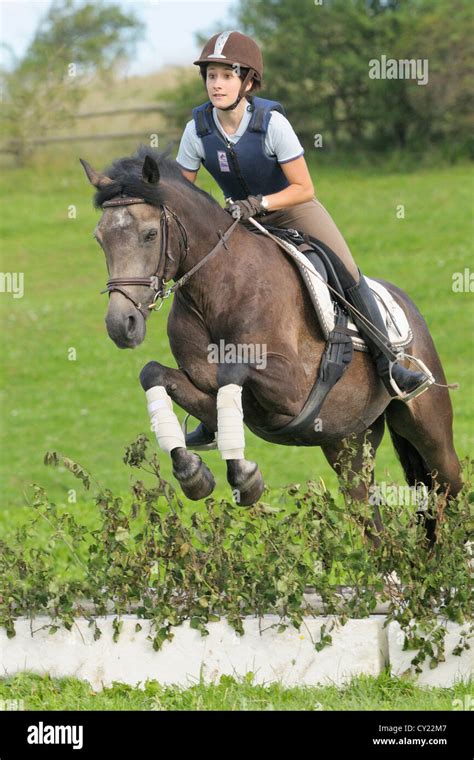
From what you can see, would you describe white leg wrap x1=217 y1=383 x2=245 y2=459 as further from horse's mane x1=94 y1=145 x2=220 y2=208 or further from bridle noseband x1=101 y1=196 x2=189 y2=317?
horse's mane x1=94 y1=145 x2=220 y2=208

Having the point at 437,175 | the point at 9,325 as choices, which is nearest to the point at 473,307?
the point at 437,175

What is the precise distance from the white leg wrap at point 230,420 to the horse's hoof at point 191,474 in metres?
0.16

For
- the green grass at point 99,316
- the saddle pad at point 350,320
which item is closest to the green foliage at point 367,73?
the green grass at point 99,316

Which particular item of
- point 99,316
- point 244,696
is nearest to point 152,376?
point 244,696

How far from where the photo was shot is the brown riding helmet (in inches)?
266

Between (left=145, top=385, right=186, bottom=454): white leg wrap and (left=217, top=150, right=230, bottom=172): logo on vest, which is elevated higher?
(left=217, top=150, right=230, bottom=172): logo on vest

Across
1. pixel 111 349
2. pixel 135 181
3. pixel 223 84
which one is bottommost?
pixel 135 181

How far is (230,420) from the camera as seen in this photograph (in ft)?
21.4

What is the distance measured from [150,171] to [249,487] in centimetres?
175

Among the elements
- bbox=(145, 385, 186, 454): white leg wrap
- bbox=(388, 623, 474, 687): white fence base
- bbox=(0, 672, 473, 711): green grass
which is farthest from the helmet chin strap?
bbox=(0, 672, 473, 711): green grass

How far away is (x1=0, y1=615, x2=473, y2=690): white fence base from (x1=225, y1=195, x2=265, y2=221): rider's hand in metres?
2.25

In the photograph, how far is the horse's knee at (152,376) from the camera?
6.77 metres

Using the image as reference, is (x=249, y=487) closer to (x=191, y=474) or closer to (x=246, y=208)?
(x=191, y=474)
